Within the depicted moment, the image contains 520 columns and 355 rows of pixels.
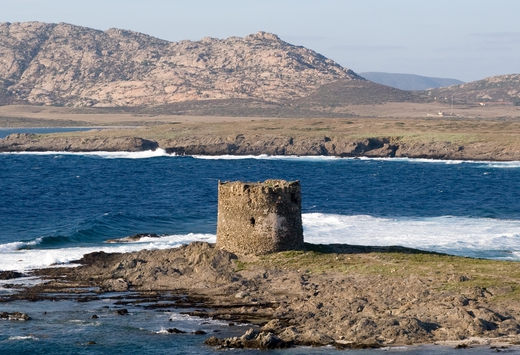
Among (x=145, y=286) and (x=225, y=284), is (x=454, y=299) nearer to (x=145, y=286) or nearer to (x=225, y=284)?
(x=225, y=284)

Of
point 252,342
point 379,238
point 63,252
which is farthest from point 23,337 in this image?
point 379,238

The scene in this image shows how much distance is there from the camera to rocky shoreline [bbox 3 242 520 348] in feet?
83.0

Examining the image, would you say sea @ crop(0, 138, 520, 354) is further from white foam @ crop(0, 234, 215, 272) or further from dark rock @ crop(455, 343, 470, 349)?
dark rock @ crop(455, 343, 470, 349)

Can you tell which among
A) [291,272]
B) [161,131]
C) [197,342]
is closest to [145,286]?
[291,272]

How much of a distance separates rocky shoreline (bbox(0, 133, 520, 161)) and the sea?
818 cm

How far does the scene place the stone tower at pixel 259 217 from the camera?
3425cm

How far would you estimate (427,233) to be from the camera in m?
48.8

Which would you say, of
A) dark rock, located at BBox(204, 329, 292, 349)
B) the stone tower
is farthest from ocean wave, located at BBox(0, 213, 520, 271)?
dark rock, located at BBox(204, 329, 292, 349)

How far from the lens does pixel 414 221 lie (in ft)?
180

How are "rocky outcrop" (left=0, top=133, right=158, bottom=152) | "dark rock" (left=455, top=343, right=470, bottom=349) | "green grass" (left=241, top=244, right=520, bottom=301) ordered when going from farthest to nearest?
"rocky outcrop" (left=0, top=133, right=158, bottom=152) → "green grass" (left=241, top=244, right=520, bottom=301) → "dark rock" (left=455, top=343, right=470, bottom=349)

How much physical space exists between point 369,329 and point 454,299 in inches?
138

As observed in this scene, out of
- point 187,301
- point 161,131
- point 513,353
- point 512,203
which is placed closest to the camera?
point 513,353

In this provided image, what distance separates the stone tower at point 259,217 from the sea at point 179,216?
18.3 ft

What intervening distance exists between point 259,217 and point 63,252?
11.3 metres
